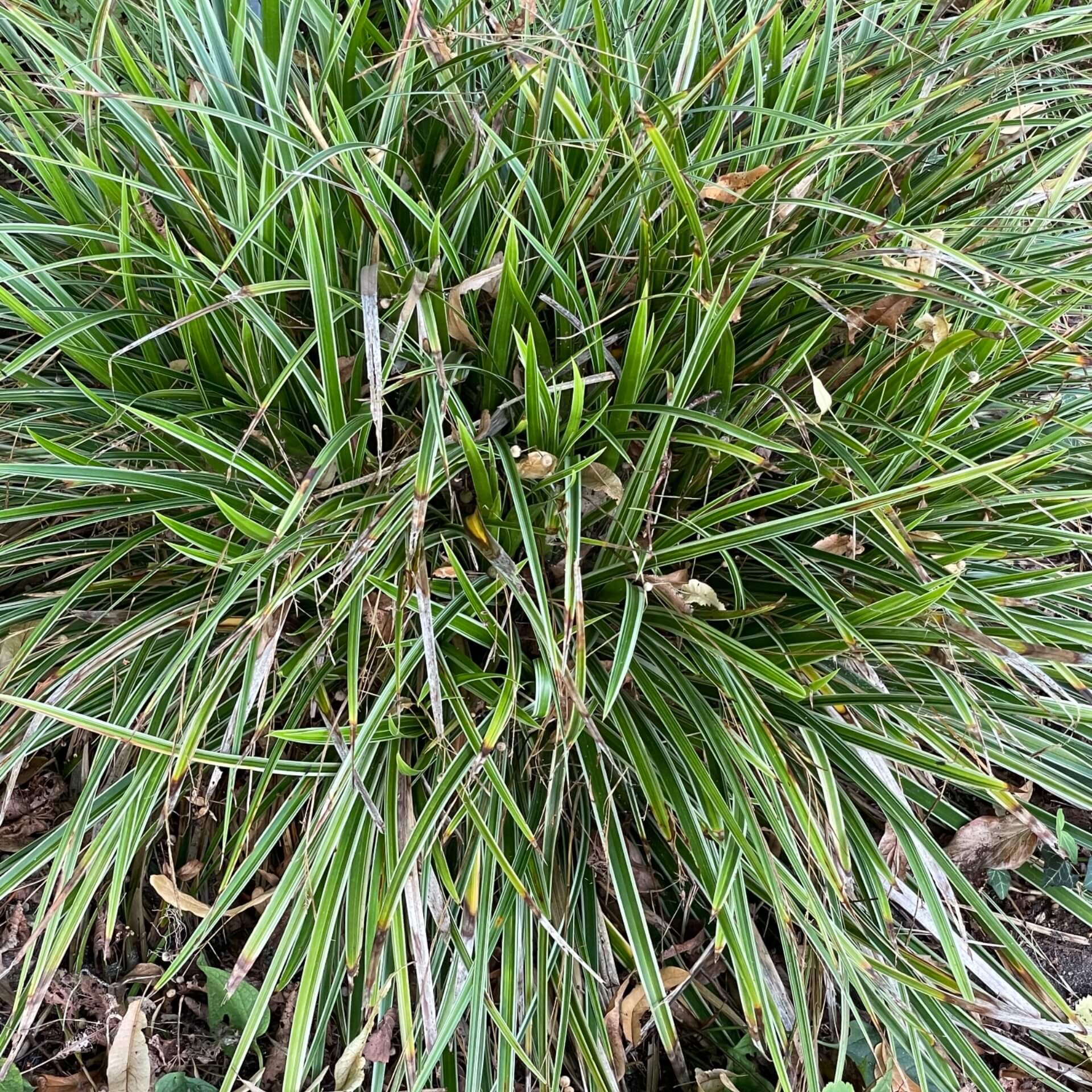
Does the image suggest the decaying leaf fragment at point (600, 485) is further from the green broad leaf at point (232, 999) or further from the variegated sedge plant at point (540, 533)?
the green broad leaf at point (232, 999)

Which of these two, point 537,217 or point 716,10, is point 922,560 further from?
point 716,10

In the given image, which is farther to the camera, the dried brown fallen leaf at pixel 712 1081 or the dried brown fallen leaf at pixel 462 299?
the dried brown fallen leaf at pixel 712 1081

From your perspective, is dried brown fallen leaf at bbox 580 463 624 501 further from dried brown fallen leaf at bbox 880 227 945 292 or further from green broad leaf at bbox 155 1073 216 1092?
green broad leaf at bbox 155 1073 216 1092

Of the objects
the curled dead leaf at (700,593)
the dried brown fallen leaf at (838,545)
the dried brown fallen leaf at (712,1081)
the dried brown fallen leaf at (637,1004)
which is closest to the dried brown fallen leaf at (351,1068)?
the dried brown fallen leaf at (637,1004)

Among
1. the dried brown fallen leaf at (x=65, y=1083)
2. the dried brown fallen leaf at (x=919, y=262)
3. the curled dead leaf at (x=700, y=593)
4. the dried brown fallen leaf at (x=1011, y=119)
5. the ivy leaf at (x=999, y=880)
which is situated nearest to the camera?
the dried brown fallen leaf at (x=919, y=262)

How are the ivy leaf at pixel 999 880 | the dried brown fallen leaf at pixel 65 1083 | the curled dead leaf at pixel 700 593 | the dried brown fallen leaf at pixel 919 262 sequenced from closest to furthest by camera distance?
the dried brown fallen leaf at pixel 919 262 → the curled dead leaf at pixel 700 593 → the dried brown fallen leaf at pixel 65 1083 → the ivy leaf at pixel 999 880

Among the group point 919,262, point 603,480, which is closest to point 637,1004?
point 603,480

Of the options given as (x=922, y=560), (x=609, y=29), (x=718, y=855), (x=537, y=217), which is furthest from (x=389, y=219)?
(x=718, y=855)

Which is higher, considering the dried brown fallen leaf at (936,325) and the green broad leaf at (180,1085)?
the dried brown fallen leaf at (936,325)

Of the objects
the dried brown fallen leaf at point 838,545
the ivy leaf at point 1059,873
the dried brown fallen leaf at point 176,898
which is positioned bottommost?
the ivy leaf at point 1059,873
